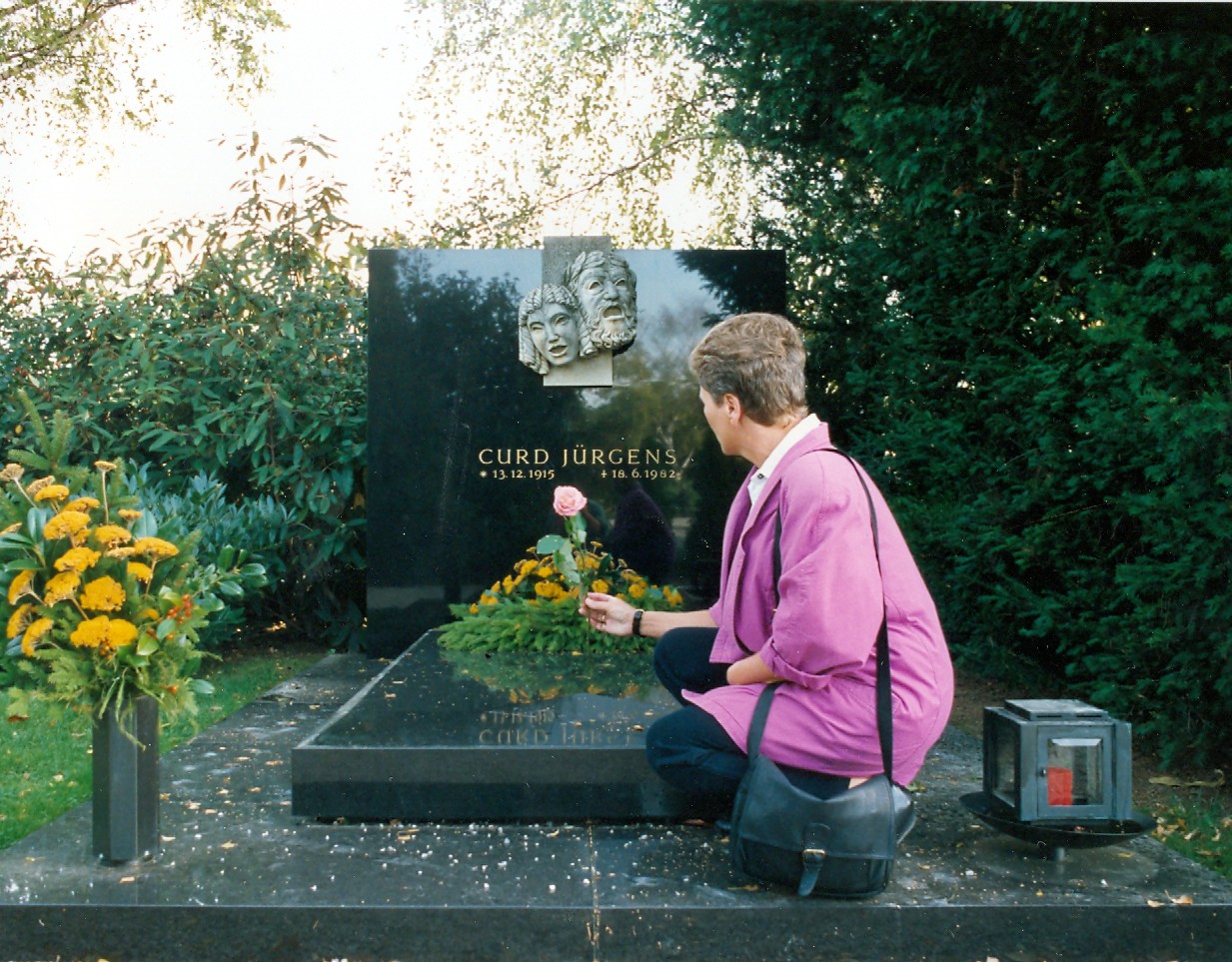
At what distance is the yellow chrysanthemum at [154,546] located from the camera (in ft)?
9.04

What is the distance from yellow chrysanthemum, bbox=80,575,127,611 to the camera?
2.70 m

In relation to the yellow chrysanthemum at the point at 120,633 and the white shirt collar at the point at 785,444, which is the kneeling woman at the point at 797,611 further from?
the yellow chrysanthemum at the point at 120,633

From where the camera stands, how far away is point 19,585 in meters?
2.66

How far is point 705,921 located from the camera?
253 cm

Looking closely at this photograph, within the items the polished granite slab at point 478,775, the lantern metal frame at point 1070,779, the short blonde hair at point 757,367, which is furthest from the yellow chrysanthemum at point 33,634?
the lantern metal frame at point 1070,779

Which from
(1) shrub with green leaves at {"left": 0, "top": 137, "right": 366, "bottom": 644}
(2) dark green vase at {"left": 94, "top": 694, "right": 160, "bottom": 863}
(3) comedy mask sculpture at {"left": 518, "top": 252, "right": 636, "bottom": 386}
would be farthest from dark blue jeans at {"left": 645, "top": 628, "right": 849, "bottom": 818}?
(1) shrub with green leaves at {"left": 0, "top": 137, "right": 366, "bottom": 644}

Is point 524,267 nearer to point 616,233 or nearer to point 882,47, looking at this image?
point 882,47

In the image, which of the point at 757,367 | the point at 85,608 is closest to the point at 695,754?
the point at 757,367

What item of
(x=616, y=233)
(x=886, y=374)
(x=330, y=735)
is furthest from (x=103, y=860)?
(x=616, y=233)

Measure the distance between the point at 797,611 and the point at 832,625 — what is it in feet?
0.25

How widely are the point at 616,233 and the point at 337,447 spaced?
512 cm

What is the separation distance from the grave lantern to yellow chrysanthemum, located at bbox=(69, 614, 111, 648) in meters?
2.28

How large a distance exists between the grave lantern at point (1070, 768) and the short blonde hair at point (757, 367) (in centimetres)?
104

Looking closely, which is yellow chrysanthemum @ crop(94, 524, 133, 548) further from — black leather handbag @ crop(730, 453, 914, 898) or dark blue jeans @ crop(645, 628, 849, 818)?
black leather handbag @ crop(730, 453, 914, 898)
